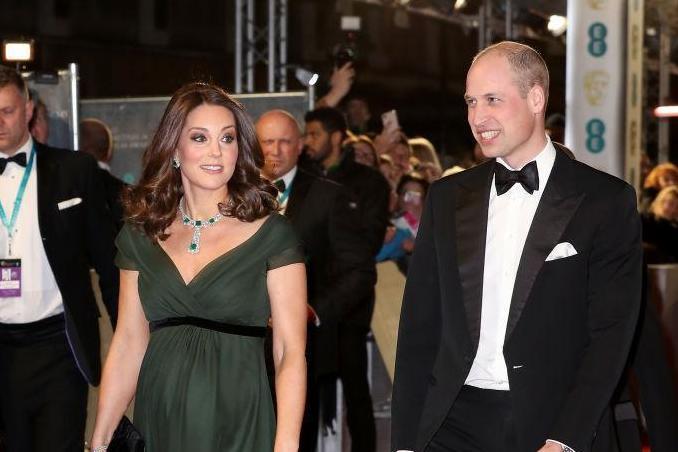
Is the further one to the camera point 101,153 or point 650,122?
point 650,122

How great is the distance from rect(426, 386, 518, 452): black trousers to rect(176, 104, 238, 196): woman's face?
1.00 meters

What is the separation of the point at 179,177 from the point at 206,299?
496mm

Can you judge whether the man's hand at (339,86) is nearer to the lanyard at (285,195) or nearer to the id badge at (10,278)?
the lanyard at (285,195)

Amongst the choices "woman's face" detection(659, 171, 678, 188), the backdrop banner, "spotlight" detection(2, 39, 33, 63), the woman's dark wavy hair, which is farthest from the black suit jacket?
"woman's face" detection(659, 171, 678, 188)

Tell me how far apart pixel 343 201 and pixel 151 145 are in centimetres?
242

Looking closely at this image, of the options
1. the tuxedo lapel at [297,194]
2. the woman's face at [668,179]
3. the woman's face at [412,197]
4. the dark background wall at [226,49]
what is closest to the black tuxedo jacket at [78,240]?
the tuxedo lapel at [297,194]

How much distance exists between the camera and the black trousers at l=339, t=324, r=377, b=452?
24.5 feet

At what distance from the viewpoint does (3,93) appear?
5.51 meters

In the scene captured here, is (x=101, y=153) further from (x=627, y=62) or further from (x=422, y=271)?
(x=422, y=271)

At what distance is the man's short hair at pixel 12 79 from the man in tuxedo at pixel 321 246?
1.34 metres

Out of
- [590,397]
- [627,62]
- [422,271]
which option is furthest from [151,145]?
[627,62]

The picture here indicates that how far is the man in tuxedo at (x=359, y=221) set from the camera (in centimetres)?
748

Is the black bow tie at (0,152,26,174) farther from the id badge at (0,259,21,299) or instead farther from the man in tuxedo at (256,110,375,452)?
the man in tuxedo at (256,110,375,452)

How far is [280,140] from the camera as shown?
672 centimetres
